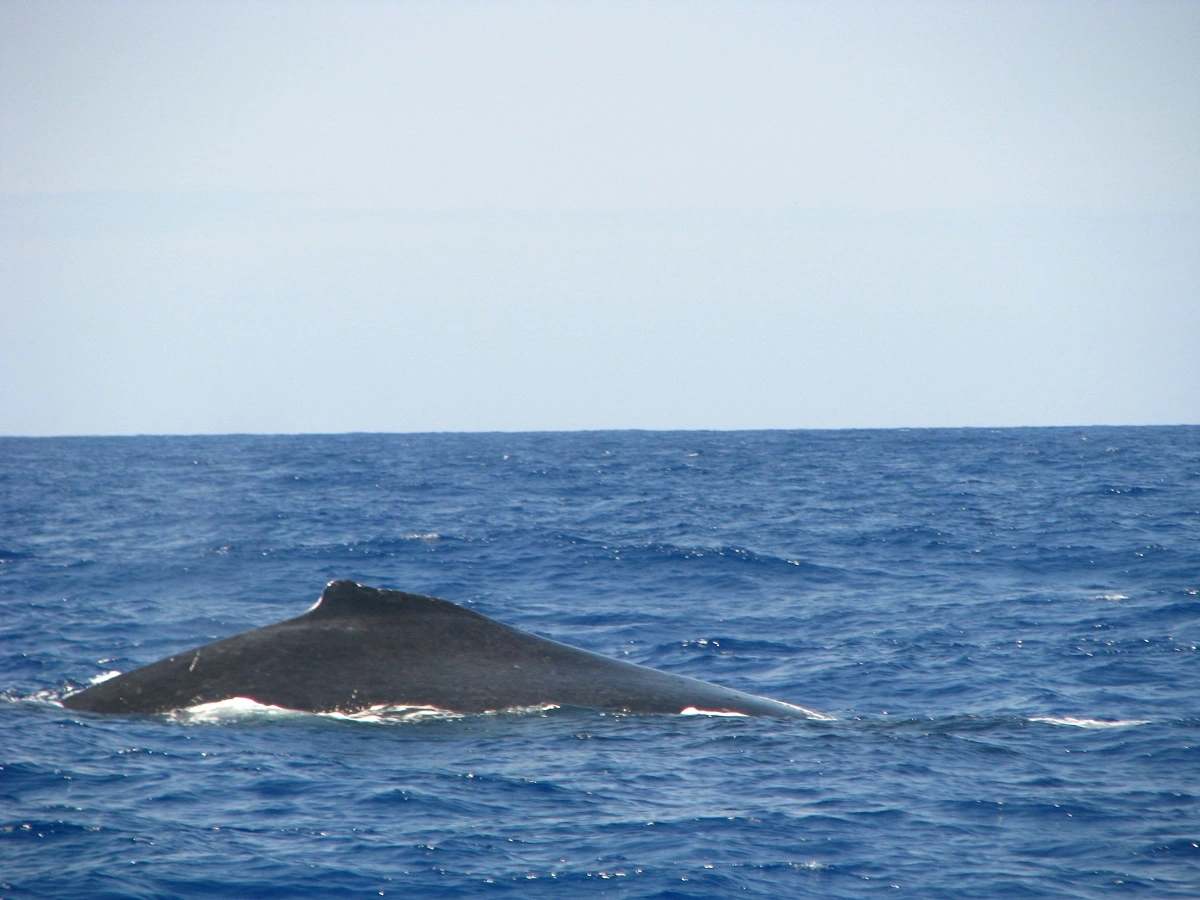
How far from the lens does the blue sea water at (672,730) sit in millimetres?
7289

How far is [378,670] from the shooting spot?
9297 mm

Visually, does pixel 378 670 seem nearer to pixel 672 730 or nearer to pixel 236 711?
pixel 236 711

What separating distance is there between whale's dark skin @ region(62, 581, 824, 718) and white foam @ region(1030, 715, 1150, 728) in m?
3.20

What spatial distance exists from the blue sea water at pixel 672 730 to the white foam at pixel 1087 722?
0.25 ft

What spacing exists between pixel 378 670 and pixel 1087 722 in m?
6.09

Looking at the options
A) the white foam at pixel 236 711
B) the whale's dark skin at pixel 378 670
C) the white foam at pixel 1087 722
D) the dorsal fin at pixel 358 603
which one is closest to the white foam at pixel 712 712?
the whale's dark skin at pixel 378 670

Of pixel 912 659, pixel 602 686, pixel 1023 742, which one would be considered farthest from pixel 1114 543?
pixel 602 686

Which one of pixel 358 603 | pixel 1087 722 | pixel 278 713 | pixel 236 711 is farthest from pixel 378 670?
pixel 1087 722

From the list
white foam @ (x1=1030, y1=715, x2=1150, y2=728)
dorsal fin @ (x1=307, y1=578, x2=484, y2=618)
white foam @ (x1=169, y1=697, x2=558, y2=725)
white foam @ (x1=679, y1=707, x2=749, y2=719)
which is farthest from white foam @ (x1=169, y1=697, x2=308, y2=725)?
white foam @ (x1=1030, y1=715, x2=1150, y2=728)

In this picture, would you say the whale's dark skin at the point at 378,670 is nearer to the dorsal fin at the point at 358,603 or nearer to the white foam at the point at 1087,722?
the dorsal fin at the point at 358,603

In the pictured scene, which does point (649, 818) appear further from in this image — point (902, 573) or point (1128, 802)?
point (902, 573)

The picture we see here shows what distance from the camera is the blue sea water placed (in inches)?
287

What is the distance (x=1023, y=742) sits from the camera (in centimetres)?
1009

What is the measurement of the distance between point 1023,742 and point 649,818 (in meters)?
3.65
